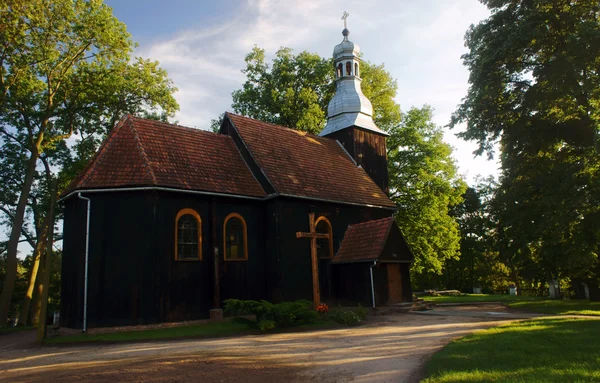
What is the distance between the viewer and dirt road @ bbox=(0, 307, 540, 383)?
8117 mm

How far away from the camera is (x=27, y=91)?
22172mm

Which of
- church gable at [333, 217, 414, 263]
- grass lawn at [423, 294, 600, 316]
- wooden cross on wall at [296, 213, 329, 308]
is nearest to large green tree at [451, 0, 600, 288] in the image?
grass lawn at [423, 294, 600, 316]

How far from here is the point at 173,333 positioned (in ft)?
46.1

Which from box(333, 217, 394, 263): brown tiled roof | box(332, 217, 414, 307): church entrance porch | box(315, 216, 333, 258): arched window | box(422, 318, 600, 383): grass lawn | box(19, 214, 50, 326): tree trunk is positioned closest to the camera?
box(422, 318, 600, 383): grass lawn

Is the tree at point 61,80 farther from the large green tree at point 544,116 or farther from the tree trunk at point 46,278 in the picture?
the large green tree at point 544,116

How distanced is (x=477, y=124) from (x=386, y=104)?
14051 mm

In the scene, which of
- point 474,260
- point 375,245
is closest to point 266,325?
point 375,245

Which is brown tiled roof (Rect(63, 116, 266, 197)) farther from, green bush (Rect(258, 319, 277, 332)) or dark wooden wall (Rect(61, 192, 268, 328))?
green bush (Rect(258, 319, 277, 332))

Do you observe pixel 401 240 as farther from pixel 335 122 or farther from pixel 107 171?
pixel 107 171

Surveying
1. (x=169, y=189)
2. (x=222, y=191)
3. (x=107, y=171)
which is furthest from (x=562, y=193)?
(x=107, y=171)

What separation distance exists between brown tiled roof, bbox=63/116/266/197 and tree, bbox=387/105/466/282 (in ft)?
44.0

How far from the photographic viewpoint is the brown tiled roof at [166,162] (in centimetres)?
1636

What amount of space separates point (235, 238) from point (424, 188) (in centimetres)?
1567

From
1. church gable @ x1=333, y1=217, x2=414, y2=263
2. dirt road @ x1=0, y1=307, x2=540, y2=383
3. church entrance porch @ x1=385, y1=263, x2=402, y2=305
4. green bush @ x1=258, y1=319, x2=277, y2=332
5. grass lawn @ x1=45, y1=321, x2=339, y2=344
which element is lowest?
dirt road @ x1=0, y1=307, x2=540, y2=383
